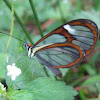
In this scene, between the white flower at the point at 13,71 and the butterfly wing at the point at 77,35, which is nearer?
the white flower at the point at 13,71

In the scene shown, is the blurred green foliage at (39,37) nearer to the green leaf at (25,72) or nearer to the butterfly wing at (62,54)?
the green leaf at (25,72)

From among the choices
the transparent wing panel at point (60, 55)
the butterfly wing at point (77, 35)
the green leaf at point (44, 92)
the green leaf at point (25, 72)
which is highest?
the butterfly wing at point (77, 35)

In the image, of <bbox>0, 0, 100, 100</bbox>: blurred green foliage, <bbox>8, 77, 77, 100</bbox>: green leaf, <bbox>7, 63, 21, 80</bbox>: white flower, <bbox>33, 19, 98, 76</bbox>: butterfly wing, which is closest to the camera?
<bbox>8, 77, 77, 100</bbox>: green leaf

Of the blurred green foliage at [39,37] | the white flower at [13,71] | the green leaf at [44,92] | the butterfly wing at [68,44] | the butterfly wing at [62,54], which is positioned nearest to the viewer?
the green leaf at [44,92]

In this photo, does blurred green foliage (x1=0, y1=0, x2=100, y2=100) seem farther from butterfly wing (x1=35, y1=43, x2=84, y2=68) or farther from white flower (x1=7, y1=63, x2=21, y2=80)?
butterfly wing (x1=35, y1=43, x2=84, y2=68)

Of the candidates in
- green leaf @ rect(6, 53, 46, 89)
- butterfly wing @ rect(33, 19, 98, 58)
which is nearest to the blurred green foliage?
green leaf @ rect(6, 53, 46, 89)

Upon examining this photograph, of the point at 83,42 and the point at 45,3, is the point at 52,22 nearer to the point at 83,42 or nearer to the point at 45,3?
the point at 45,3

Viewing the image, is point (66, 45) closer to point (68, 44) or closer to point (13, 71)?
point (68, 44)

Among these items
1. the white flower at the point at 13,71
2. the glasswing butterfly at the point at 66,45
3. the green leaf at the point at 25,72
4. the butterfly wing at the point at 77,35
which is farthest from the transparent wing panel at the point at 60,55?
the white flower at the point at 13,71
